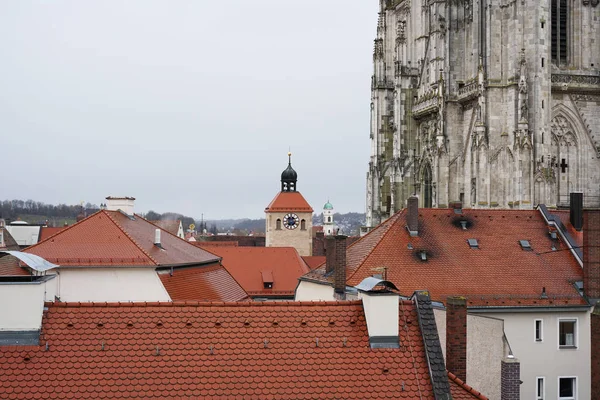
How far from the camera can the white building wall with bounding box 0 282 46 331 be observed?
44.0ft

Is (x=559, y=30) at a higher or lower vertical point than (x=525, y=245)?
higher

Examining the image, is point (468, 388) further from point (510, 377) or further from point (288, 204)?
point (288, 204)

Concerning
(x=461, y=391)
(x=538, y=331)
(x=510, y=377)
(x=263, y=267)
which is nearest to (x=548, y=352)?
(x=538, y=331)

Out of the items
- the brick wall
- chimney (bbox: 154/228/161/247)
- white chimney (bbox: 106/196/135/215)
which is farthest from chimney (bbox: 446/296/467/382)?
white chimney (bbox: 106/196/135/215)

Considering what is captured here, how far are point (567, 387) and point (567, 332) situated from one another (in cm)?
197

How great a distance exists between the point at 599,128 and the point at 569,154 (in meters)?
2.77

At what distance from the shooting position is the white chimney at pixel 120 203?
35.3 meters

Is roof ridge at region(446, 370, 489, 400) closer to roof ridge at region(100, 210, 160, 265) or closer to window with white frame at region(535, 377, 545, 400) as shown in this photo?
window with white frame at region(535, 377, 545, 400)

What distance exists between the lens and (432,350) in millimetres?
14031

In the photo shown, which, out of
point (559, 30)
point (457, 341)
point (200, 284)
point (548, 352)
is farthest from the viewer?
point (559, 30)

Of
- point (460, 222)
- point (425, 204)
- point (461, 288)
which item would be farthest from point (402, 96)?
point (461, 288)

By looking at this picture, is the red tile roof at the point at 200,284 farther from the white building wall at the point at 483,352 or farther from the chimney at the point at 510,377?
the chimney at the point at 510,377

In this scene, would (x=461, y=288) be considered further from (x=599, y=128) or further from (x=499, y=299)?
(x=599, y=128)

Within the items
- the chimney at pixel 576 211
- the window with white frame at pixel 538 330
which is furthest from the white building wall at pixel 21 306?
the chimney at pixel 576 211
